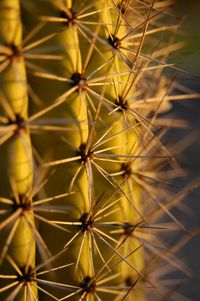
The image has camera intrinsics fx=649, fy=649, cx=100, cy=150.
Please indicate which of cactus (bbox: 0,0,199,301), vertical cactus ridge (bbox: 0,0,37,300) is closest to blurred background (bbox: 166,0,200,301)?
cactus (bbox: 0,0,199,301)

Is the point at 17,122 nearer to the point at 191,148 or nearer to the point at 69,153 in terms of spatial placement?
the point at 69,153

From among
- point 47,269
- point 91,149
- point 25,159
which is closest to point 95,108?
point 91,149

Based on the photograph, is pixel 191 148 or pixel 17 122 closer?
pixel 17 122

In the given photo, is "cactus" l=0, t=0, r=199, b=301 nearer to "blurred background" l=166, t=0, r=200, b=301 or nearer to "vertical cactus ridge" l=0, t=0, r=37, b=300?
"vertical cactus ridge" l=0, t=0, r=37, b=300

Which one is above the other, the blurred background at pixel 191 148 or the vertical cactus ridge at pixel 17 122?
the blurred background at pixel 191 148

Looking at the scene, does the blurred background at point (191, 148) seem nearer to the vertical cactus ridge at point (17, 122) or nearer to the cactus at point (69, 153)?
the cactus at point (69, 153)

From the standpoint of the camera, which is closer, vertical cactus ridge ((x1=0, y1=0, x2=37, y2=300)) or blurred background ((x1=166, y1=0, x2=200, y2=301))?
vertical cactus ridge ((x1=0, y1=0, x2=37, y2=300))

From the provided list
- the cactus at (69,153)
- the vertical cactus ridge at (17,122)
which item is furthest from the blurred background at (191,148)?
the vertical cactus ridge at (17,122)

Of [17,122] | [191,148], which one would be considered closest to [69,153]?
[17,122]
